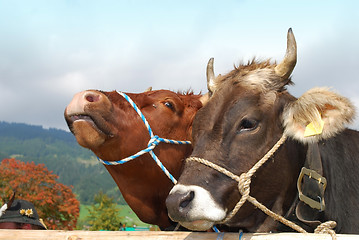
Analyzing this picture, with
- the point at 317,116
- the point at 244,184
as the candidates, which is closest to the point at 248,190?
the point at 244,184

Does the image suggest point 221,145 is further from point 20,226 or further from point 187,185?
point 20,226

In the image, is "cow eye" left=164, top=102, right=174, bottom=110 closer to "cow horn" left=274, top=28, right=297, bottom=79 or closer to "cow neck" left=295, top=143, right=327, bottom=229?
"cow horn" left=274, top=28, right=297, bottom=79

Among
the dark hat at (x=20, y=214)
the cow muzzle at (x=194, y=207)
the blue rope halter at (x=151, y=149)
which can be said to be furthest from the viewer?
the dark hat at (x=20, y=214)

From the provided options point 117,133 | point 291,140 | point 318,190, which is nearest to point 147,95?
point 117,133

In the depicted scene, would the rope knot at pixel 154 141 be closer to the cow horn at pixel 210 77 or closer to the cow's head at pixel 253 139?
the cow horn at pixel 210 77

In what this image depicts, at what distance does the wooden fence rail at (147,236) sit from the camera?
2389 mm

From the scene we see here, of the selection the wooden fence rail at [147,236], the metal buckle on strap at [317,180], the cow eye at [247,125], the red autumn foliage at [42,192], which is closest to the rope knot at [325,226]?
the metal buckle on strap at [317,180]

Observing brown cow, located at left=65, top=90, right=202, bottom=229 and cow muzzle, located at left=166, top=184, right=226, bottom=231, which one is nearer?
cow muzzle, located at left=166, top=184, right=226, bottom=231

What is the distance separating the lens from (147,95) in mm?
4480

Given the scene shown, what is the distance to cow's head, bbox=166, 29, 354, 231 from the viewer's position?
268 centimetres

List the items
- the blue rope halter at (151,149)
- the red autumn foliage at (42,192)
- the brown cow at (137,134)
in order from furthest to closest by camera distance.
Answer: the red autumn foliage at (42,192)
the blue rope halter at (151,149)
the brown cow at (137,134)

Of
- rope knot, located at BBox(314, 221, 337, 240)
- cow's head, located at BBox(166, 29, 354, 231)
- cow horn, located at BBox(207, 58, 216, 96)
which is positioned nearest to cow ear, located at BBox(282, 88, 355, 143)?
cow's head, located at BBox(166, 29, 354, 231)

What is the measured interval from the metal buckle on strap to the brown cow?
5.46ft

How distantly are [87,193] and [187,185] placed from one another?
200168 mm
